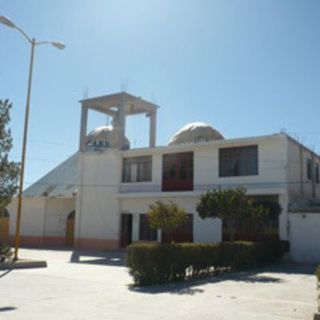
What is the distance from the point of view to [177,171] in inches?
1286

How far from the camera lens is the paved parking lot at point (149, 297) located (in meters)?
10.2

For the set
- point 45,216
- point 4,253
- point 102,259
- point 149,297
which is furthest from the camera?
point 45,216

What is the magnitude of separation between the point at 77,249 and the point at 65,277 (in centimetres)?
1832

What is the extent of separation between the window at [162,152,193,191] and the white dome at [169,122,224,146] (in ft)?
8.86

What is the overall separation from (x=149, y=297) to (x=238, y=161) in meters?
18.5

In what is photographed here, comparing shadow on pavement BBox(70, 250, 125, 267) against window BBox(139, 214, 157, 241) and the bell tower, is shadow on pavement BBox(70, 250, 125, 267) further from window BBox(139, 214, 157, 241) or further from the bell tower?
the bell tower

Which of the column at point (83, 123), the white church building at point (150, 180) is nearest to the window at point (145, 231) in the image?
the white church building at point (150, 180)

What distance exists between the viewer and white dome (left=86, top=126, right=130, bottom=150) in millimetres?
42156

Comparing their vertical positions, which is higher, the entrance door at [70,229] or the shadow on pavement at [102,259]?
the entrance door at [70,229]

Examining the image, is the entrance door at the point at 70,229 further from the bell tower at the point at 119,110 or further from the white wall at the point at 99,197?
the bell tower at the point at 119,110

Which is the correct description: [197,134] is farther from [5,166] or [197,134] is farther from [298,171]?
[5,166]

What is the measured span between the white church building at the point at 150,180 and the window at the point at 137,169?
0.07 m

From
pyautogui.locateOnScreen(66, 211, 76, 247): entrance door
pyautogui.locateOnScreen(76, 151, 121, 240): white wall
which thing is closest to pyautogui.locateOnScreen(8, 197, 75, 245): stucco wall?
pyautogui.locateOnScreen(66, 211, 76, 247): entrance door

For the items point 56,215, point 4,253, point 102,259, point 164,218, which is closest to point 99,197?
point 56,215
